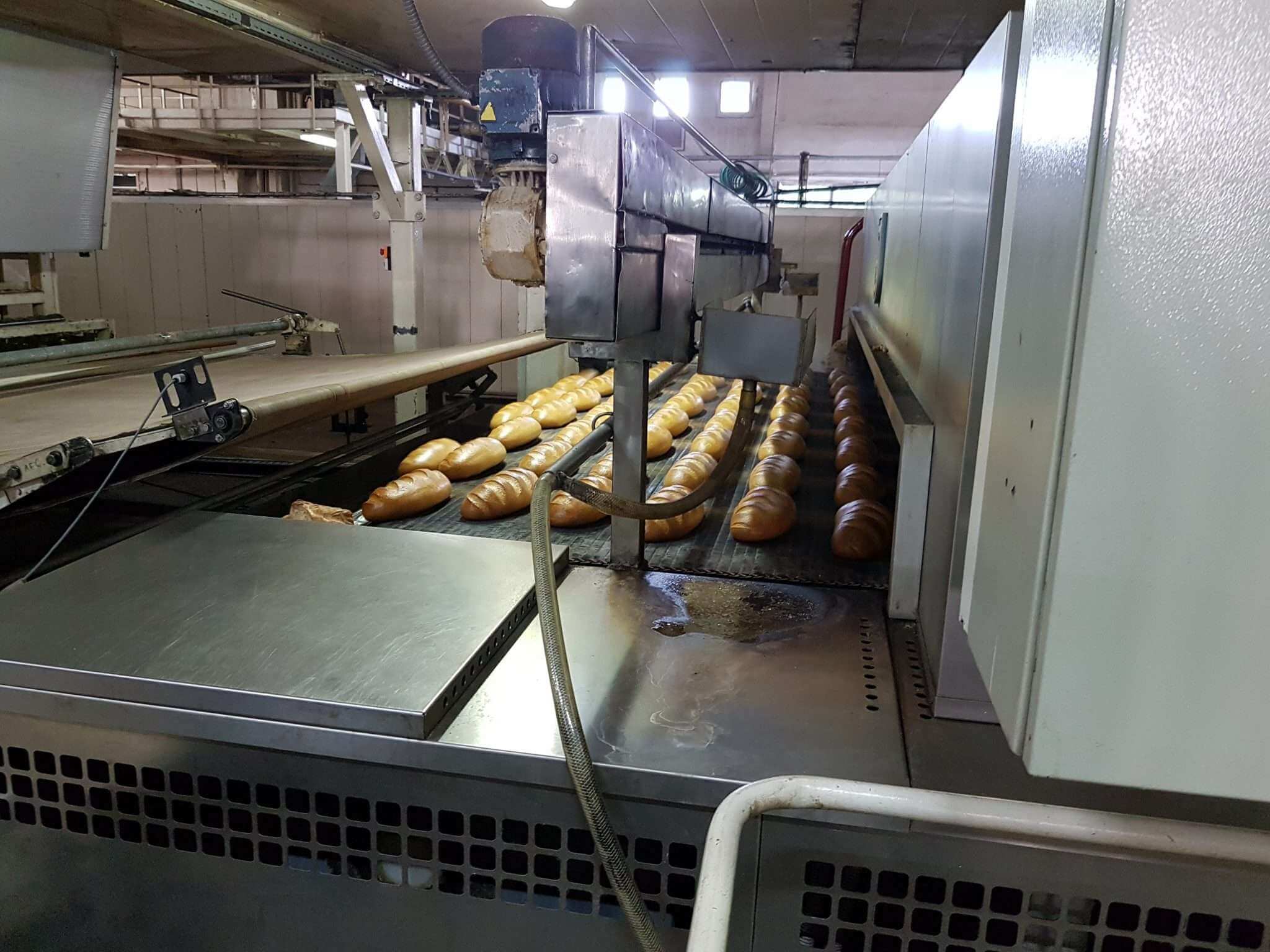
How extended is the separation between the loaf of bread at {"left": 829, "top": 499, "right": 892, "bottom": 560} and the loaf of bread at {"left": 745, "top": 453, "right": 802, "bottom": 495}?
34cm

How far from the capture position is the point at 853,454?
2639 millimetres

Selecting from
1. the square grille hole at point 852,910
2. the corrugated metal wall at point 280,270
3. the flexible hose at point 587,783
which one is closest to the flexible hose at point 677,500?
the flexible hose at point 587,783

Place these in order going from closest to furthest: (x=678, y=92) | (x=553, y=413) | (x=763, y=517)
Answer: (x=763, y=517), (x=553, y=413), (x=678, y=92)

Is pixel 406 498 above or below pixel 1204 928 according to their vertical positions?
above

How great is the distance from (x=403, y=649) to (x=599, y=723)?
12.0 inches

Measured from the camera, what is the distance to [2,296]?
3.30 meters

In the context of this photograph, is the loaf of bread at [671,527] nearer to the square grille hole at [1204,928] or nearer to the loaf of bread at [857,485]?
the loaf of bread at [857,485]

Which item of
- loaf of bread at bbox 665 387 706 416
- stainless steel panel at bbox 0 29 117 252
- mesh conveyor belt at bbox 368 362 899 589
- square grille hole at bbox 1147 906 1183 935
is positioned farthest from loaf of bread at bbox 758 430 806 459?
stainless steel panel at bbox 0 29 117 252

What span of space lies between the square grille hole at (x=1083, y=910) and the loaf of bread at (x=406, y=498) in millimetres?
1588

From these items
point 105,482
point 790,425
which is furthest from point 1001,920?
point 790,425

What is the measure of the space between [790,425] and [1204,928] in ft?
7.25

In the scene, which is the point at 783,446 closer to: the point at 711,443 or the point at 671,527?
the point at 711,443

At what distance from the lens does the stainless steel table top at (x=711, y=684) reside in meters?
1.05

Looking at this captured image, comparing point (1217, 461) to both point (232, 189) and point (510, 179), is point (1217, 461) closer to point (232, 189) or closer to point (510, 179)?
point (510, 179)
